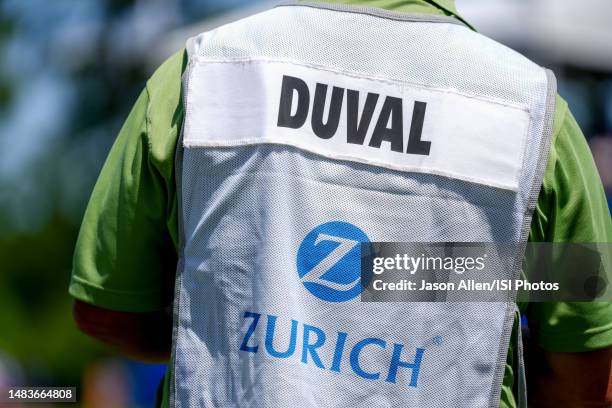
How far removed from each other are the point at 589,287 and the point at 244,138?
1.93 ft

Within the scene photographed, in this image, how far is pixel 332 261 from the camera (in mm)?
1436

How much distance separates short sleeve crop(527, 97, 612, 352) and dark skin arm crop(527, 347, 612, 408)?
29 mm

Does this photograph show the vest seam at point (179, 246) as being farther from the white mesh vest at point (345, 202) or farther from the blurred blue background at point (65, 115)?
the blurred blue background at point (65, 115)

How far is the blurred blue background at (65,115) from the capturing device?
464 cm

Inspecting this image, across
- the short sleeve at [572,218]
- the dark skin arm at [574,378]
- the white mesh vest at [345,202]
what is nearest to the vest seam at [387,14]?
the white mesh vest at [345,202]

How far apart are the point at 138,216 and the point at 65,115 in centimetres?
353

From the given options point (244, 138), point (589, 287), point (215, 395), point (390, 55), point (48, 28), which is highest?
point (48, 28)

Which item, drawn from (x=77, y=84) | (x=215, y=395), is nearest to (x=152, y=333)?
(x=215, y=395)

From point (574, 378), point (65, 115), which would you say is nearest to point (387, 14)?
point (574, 378)

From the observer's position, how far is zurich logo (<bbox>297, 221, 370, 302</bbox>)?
1431 mm

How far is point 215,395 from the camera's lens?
1.47 m

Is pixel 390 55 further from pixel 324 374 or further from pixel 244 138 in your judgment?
pixel 324 374

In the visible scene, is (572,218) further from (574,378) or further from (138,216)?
(138,216)

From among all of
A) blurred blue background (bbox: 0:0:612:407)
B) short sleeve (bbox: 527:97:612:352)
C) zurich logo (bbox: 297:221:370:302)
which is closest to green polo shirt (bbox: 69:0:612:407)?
short sleeve (bbox: 527:97:612:352)
